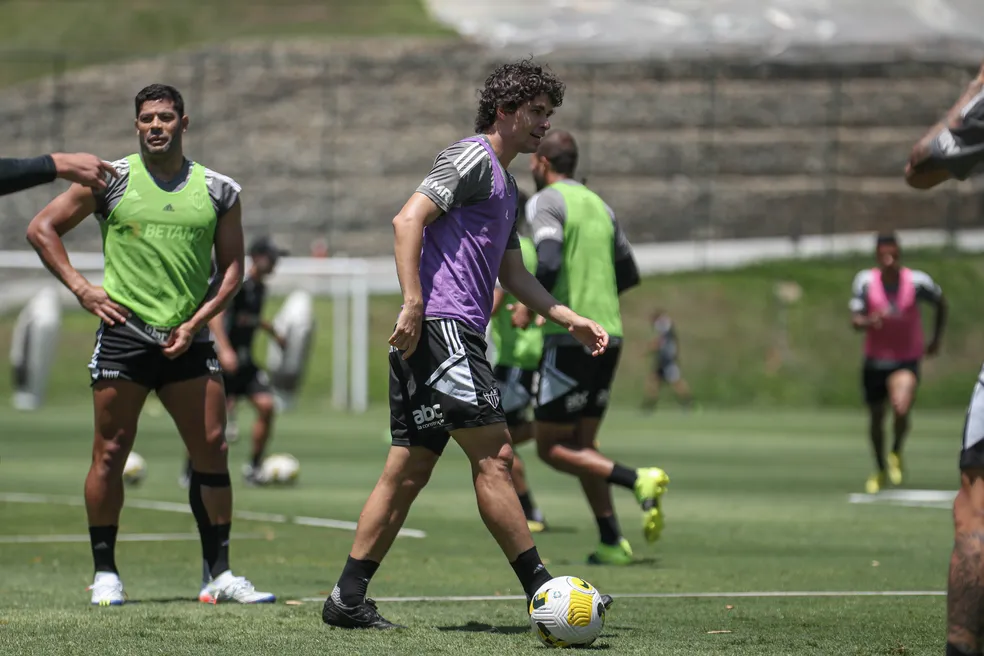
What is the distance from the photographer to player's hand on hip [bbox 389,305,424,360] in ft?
21.2

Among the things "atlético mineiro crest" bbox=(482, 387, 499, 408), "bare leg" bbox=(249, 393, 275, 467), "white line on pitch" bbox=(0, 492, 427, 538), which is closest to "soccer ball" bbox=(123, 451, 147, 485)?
"white line on pitch" bbox=(0, 492, 427, 538)

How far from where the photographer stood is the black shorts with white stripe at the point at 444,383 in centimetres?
664

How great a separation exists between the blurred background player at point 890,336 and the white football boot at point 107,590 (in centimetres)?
914

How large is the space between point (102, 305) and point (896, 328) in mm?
9639

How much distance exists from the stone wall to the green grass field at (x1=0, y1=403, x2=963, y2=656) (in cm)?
3495

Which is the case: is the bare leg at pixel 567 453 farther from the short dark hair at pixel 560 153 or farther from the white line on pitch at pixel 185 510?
the white line on pitch at pixel 185 510

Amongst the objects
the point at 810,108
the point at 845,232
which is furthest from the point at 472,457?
the point at 810,108

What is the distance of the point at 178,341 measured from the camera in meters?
7.70

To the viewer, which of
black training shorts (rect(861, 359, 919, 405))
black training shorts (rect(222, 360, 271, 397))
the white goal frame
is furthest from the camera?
the white goal frame

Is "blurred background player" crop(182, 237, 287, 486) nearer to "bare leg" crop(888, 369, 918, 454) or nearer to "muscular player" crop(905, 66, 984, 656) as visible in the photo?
"bare leg" crop(888, 369, 918, 454)

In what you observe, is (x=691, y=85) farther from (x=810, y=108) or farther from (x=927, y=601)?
(x=927, y=601)

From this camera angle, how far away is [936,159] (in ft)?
16.3

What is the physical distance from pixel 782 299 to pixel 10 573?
34.6 m

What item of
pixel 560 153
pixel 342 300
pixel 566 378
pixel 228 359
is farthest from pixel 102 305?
pixel 342 300
